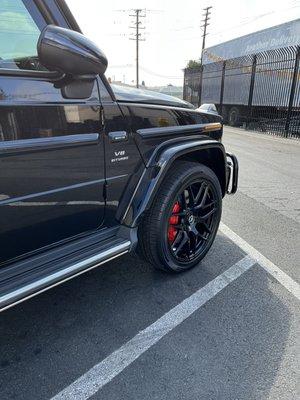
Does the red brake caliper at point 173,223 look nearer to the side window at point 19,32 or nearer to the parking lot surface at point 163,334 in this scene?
the parking lot surface at point 163,334

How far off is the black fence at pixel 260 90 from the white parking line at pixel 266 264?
34.2ft

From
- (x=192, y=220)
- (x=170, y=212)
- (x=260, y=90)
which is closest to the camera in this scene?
(x=170, y=212)

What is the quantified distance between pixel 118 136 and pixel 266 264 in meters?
1.87

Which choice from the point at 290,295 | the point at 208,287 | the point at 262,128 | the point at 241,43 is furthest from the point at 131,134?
the point at 241,43

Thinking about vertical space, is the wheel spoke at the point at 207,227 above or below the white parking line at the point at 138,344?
above

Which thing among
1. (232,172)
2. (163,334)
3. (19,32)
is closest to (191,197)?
(232,172)

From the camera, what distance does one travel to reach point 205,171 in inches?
118

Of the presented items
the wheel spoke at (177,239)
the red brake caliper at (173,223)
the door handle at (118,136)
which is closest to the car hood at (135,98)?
the door handle at (118,136)

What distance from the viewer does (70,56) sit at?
5.74ft

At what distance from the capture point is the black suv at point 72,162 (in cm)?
179

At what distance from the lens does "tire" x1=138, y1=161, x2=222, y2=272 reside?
264 cm

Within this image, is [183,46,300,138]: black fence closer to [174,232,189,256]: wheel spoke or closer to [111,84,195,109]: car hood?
[111,84,195,109]: car hood

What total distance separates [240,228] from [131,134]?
7.26ft

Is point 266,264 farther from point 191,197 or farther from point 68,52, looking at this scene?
point 68,52
